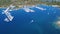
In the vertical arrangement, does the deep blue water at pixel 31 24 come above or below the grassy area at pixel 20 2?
below

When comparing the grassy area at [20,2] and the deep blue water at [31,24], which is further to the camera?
the grassy area at [20,2]

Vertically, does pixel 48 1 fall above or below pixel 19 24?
above

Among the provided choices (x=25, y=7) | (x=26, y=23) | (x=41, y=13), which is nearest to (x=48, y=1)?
(x=41, y=13)

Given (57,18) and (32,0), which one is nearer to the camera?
(57,18)

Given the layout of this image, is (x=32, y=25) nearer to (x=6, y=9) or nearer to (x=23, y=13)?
(x=23, y=13)

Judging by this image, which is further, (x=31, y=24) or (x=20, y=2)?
(x=20, y=2)

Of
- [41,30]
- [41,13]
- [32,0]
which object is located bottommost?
[41,30]

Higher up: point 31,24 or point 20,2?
point 20,2

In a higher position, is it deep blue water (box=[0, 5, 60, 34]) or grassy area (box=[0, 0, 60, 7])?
grassy area (box=[0, 0, 60, 7])
